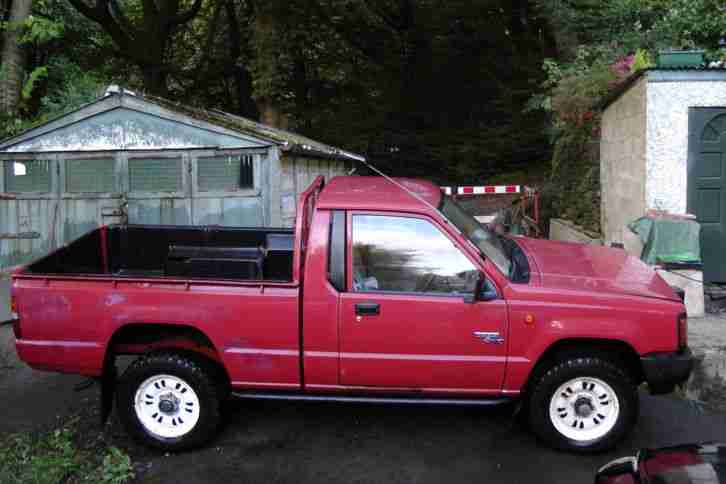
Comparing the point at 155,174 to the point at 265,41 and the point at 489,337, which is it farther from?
the point at 265,41

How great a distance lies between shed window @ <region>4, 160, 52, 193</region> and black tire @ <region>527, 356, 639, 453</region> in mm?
7743

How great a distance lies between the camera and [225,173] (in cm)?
940

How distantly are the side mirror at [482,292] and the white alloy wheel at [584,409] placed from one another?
2.67 feet

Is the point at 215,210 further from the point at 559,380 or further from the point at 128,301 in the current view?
the point at 559,380

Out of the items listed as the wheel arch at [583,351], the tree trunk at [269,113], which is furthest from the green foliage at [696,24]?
the tree trunk at [269,113]

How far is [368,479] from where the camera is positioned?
4.66 meters

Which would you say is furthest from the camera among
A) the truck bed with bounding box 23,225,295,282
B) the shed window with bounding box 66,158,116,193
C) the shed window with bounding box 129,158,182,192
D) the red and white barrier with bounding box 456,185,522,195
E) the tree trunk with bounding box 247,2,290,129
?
the tree trunk with bounding box 247,2,290,129

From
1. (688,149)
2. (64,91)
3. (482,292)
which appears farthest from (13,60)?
(688,149)

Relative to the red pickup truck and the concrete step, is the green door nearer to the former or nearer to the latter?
the concrete step

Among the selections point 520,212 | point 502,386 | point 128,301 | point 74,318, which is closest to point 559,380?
point 502,386

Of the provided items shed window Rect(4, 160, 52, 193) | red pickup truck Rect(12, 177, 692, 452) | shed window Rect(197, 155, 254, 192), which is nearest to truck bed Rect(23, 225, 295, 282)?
red pickup truck Rect(12, 177, 692, 452)

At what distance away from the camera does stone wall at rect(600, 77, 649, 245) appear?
864cm

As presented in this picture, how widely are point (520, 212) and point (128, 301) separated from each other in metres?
10.3

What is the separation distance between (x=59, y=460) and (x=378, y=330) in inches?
91.1
